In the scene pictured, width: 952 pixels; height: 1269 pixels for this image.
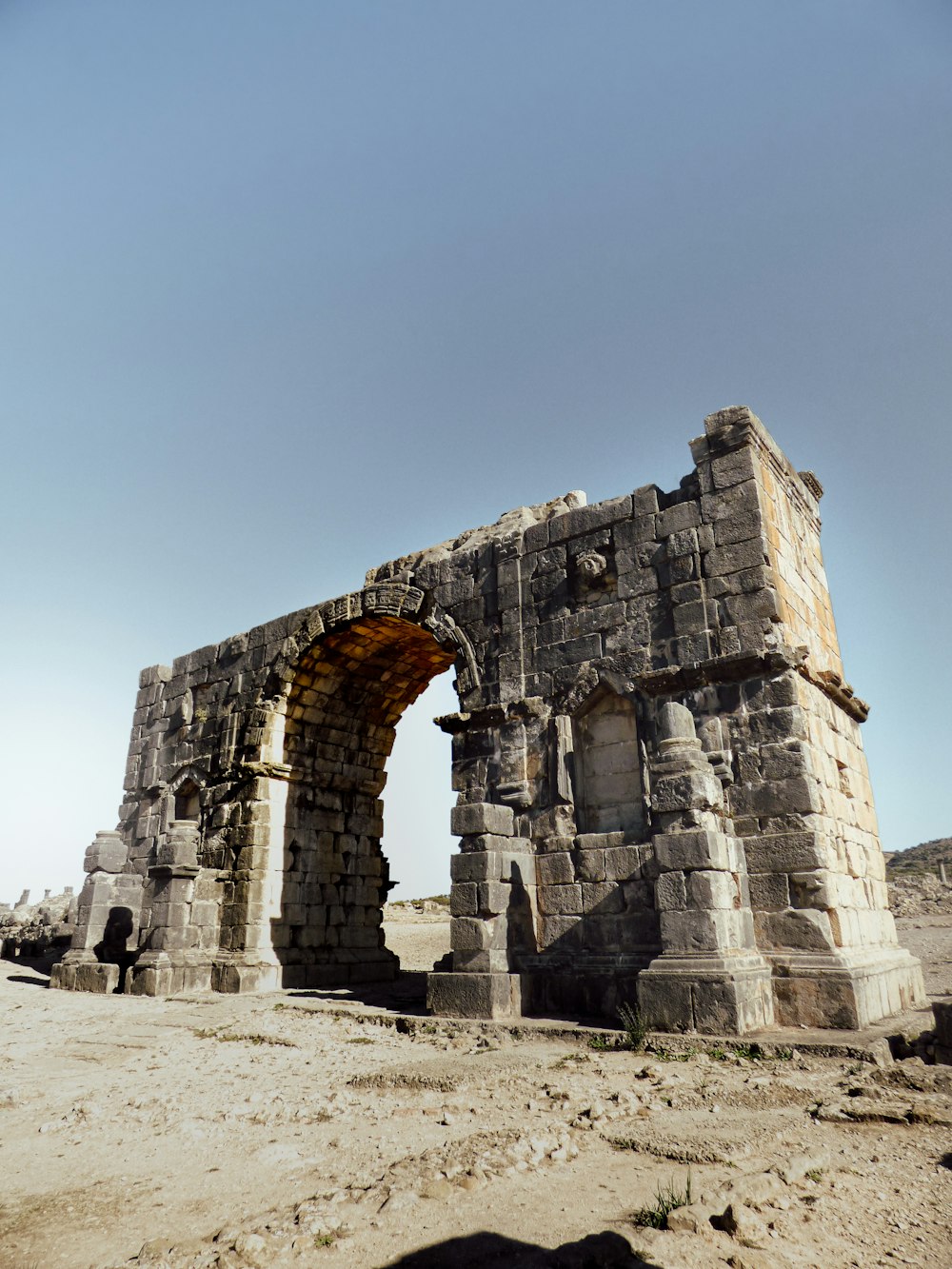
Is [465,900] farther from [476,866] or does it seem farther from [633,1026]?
[633,1026]

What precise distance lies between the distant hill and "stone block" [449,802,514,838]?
105 feet

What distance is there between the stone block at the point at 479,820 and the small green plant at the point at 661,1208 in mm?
5394

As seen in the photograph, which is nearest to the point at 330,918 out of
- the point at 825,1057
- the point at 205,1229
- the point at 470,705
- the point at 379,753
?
the point at 379,753

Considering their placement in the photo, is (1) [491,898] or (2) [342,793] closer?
(1) [491,898]

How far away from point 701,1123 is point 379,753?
36.5 feet

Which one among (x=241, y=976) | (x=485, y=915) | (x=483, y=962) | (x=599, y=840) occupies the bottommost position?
(x=241, y=976)

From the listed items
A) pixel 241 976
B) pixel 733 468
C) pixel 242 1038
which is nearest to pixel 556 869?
pixel 242 1038

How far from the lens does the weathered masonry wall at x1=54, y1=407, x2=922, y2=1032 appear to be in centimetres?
747

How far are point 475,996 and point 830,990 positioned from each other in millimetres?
3324

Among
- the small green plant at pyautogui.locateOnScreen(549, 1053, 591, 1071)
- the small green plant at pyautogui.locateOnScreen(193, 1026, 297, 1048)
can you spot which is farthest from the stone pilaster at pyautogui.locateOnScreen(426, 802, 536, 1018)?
the small green plant at pyautogui.locateOnScreen(549, 1053, 591, 1071)

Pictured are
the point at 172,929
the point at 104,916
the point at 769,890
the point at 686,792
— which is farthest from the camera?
the point at 104,916

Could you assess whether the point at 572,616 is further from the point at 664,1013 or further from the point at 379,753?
the point at 379,753

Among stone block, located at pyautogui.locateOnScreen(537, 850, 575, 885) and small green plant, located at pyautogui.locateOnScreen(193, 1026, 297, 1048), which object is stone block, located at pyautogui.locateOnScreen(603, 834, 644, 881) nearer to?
stone block, located at pyautogui.locateOnScreen(537, 850, 575, 885)

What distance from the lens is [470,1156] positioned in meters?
4.06
